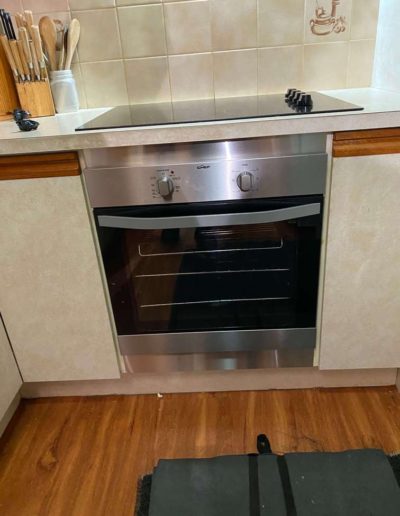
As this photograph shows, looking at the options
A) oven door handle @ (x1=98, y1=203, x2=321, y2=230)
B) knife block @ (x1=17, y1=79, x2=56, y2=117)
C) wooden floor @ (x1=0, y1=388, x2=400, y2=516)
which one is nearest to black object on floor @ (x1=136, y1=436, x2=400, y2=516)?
wooden floor @ (x1=0, y1=388, x2=400, y2=516)

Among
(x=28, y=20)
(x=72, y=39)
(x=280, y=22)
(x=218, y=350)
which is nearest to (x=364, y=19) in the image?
(x=280, y=22)

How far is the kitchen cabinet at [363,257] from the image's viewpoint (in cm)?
101

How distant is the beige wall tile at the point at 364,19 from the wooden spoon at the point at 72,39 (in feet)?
3.06

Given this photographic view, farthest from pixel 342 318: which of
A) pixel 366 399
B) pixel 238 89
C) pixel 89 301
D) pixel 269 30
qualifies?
pixel 269 30

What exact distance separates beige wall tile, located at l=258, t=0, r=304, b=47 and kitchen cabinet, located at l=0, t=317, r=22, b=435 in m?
1.29

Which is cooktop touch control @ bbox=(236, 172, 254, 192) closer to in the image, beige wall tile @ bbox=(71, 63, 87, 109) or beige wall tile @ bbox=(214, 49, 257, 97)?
beige wall tile @ bbox=(214, 49, 257, 97)

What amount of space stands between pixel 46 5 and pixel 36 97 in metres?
0.32

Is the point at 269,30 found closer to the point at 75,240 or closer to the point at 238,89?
the point at 238,89

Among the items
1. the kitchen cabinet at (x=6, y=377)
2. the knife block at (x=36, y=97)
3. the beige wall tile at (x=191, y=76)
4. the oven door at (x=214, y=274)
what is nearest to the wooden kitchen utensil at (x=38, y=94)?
the knife block at (x=36, y=97)

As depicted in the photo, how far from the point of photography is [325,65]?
1.42 m

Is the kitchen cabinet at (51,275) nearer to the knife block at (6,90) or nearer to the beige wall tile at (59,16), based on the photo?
the knife block at (6,90)

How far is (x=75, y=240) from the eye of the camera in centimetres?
111

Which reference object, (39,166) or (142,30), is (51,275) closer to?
(39,166)

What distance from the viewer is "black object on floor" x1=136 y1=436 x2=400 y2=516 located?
3.19 feet
